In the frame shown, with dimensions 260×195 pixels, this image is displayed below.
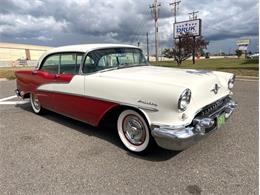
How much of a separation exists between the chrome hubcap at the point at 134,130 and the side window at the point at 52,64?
1947 mm

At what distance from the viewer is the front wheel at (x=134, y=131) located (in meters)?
3.31

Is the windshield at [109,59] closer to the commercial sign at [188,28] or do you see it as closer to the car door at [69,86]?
the car door at [69,86]

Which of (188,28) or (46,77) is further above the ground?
(188,28)

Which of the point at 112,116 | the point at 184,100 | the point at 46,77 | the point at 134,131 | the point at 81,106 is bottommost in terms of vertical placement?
the point at 134,131

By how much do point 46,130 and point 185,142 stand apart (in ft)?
9.01

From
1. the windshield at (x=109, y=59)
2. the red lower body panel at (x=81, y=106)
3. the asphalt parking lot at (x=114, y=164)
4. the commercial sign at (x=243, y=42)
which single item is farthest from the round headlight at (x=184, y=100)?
the commercial sign at (x=243, y=42)

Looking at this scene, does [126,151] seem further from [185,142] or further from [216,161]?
[216,161]

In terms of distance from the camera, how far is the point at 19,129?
15.4ft

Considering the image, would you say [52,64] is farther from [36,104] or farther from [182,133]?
[182,133]

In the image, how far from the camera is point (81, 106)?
4.02 meters

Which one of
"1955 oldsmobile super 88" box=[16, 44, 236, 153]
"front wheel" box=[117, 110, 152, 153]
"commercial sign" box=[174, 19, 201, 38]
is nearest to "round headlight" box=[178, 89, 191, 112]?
"1955 oldsmobile super 88" box=[16, 44, 236, 153]

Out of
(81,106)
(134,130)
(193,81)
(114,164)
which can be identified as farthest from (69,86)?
(193,81)

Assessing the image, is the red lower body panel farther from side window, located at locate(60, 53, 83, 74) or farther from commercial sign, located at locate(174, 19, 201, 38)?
commercial sign, located at locate(174, 19, 201, 38)

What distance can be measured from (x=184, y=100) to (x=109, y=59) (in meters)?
1.75
